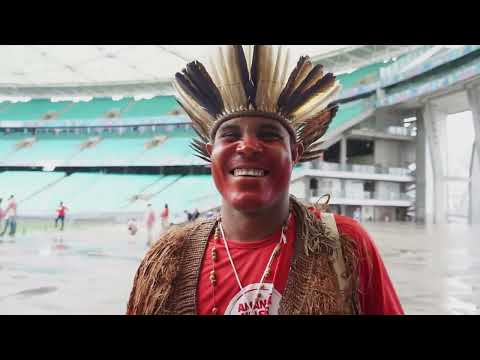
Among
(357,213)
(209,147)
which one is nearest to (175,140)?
(357,213)

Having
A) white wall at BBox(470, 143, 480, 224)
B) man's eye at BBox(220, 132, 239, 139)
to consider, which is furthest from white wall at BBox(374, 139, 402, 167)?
man's eye at BBox(220, 132, 239, 139)

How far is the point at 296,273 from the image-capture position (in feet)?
3.40

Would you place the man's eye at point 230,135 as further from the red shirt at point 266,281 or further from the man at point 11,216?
the man at point 11,216

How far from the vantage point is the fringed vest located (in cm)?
99

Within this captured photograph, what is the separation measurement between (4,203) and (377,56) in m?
16.8

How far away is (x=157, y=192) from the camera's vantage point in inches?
621

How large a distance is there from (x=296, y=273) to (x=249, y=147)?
38 centimetres

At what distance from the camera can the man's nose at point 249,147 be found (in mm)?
999

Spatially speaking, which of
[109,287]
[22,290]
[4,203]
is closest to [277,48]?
[109,287]

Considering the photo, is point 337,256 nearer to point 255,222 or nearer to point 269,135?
point 255,222

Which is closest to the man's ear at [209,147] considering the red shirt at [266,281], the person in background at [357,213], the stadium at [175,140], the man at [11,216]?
the red shirt at [266,281]

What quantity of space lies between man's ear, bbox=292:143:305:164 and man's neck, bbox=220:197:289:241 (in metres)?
0.14

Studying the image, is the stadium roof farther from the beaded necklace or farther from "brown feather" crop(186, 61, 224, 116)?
the beaded necklace

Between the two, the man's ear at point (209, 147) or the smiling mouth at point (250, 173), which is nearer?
the smiling mouth at point (250, 173)
